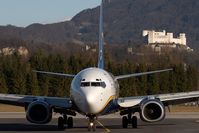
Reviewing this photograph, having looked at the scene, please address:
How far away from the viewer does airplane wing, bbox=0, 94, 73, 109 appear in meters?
40.4

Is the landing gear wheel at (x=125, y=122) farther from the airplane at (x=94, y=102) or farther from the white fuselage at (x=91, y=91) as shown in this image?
the white fuselage at (x=91, y=91)

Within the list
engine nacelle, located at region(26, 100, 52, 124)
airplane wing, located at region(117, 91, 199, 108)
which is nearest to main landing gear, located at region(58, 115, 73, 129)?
engine nacelle, located at region(26, 100, 52, 124)

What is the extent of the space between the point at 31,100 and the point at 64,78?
2686 inches

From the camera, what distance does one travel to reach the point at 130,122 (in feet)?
141

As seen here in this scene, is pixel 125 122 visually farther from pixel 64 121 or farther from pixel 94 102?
pixel 94 102

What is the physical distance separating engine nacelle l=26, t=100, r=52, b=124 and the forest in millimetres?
67316

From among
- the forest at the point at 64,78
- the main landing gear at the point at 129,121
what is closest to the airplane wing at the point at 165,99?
the main landing gear at the point at 129,121

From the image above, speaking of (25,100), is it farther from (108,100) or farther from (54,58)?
(54,58)

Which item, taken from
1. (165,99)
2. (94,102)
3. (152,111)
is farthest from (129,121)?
(94,102)

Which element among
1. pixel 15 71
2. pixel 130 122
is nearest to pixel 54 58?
pixel 15 71

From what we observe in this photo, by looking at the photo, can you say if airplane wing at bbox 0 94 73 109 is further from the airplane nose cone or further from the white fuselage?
the airplane nose cone

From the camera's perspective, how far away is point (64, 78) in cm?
10994

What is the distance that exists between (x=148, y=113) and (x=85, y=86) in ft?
14.8

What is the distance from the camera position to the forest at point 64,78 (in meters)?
109
